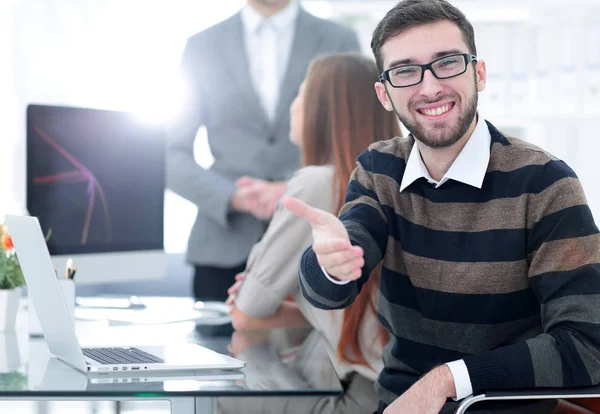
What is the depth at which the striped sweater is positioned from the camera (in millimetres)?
1438

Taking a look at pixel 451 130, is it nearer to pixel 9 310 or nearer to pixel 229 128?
pixel 9 310

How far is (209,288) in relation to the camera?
3697 mm

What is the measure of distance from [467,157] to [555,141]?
2.68m

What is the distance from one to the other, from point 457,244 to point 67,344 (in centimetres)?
78

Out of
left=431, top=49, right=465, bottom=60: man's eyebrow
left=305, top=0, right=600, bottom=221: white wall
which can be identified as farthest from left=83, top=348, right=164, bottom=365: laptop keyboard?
left=305, top=0, right=600, bottom=221: white wall

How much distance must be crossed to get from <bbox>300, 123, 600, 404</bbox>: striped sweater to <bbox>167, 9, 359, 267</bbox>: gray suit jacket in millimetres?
1814

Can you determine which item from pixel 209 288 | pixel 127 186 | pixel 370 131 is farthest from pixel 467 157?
pixel 209 288

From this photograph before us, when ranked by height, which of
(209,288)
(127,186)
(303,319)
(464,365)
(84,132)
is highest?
(84,132)

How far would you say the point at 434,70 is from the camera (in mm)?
1650

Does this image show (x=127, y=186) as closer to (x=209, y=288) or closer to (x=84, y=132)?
(x=84, y=132)

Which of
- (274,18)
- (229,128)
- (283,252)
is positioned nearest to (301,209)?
(283,252)

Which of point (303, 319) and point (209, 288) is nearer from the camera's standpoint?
point (303, 319)

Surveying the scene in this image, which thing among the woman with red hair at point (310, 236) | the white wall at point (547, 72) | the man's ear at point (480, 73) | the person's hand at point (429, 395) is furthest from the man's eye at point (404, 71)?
the white wall at point (547, 72)

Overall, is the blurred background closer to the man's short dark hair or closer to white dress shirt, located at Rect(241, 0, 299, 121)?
white dress shirt, located at Rect(241, 0, 299, 121)
